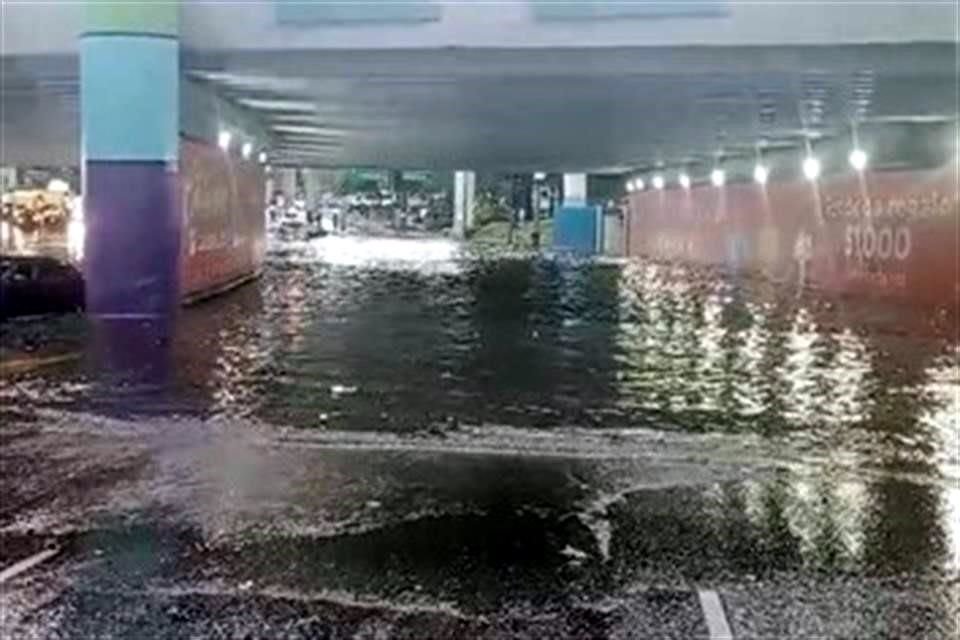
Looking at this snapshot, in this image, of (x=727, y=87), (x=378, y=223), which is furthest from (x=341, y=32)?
(x=378, y=223)

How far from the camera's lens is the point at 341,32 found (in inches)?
896

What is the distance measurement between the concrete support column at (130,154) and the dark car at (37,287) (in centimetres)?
30

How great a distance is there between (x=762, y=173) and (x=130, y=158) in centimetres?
2133

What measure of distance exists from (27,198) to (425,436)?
59460 mm

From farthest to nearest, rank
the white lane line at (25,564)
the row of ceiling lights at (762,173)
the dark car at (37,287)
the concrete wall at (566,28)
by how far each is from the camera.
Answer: the row of ceiling lights at (762,173) < the dark car at (37,287) < the concrete wall at (566,28) < the white lane line at (25,564)

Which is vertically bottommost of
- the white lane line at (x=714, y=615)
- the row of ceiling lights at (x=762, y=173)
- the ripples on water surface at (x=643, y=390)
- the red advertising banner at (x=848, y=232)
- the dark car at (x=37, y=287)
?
the white lane line at (x=714, y=615)

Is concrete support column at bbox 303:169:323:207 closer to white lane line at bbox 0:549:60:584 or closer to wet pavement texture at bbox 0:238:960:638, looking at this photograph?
wet pavement texture at bbox 0:238:960:638

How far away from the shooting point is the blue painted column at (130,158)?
2261 centimetres

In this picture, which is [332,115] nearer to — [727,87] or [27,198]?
[727,87]

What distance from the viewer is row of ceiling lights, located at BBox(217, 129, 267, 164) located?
3019cm

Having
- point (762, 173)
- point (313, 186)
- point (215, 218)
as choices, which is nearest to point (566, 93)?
point (215, 218)

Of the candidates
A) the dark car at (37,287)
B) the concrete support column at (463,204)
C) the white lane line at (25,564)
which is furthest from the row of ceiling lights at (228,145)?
the concrete support column at (463,204)

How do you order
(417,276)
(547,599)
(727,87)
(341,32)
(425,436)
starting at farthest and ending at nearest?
(417,276) → (727,87) → (341,32) → (425,436) → (547,599)

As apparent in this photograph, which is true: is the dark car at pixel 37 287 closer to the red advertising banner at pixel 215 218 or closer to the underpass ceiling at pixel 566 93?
the red advertising banner at pixel 215 218
